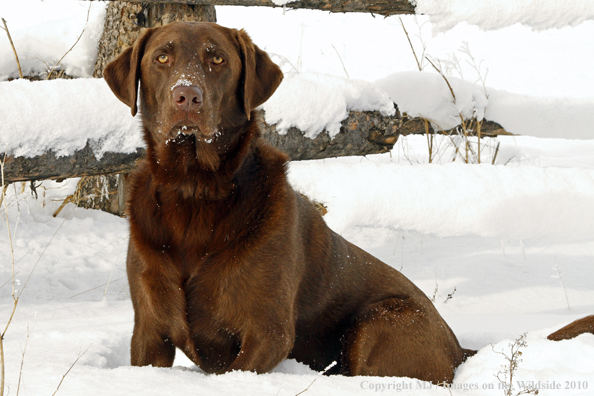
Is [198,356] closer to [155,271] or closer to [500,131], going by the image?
[155,271]

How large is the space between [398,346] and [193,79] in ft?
4.85

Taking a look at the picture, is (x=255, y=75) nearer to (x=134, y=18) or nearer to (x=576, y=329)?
(x=576, y=329)

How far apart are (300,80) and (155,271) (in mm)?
2178

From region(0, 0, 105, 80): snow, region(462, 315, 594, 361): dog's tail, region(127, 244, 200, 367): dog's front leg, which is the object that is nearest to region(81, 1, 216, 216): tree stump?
→ region(0, 0, 105, 80): snow

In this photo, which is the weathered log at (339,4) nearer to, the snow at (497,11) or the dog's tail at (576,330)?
the snow at (497,11)

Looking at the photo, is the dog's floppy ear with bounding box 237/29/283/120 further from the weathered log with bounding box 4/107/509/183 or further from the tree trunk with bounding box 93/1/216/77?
the tree trunk with bounding box 93/1/216/77

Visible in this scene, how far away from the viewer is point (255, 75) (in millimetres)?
2496

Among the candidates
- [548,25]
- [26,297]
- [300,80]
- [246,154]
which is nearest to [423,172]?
[300,80]

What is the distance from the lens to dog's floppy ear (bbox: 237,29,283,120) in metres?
2.42

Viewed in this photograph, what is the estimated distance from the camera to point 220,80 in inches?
92.2

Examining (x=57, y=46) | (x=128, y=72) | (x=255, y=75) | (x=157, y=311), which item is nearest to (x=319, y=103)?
(x=255, y=75)

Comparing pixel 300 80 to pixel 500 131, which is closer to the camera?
pixel 300 80

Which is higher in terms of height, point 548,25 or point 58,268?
point 548,25

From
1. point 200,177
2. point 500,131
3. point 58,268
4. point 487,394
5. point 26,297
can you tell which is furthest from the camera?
point 500,131
